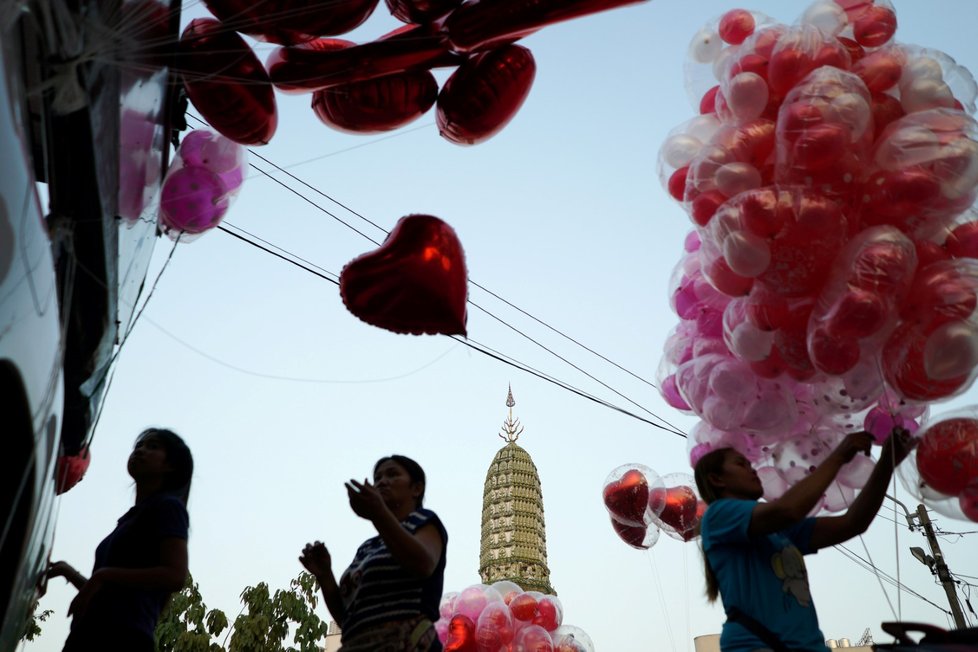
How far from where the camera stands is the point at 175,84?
2803 millimetres

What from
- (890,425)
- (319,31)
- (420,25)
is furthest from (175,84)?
(890,425)

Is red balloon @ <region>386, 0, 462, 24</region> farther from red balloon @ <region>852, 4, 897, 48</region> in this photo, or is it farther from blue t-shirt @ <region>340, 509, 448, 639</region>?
red balloon @ <region>852, 4, 897, 48</region>

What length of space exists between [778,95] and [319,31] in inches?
71.2

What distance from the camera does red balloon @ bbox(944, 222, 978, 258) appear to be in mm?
3193

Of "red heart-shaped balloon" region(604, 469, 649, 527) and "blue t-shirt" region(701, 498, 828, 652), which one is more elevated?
"red heart-shaped balloon" region(604, 469, 649, 527)

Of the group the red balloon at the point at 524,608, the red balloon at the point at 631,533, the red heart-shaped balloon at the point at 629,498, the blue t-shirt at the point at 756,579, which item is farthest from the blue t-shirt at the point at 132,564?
the red balloon at the point at 524,608

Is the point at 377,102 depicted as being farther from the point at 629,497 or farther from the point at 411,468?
the point at 629,497

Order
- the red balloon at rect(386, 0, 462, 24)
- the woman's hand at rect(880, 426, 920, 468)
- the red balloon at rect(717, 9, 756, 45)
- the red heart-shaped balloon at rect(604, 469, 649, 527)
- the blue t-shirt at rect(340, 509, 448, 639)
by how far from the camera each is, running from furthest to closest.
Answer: the red heart-shaped balloon at rect(604, 469, 649, 527)
the red balloon at rect(717, 9, 756, 45)
the red balloon at rect(386, 0, 462, 24)
the woman's hand at rect(880, 426, 920, 468)
the blue t-shirt at rect(340, 509, 448, 639)

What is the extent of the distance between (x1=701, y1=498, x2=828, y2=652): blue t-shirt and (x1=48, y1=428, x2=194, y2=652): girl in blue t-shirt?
1.32 meters

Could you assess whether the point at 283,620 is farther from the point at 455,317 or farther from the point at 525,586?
the point at 525,586

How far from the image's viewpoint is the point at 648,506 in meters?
5.05

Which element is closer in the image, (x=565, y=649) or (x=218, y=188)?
(x=218, y=188)

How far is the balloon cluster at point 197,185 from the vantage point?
3.59m

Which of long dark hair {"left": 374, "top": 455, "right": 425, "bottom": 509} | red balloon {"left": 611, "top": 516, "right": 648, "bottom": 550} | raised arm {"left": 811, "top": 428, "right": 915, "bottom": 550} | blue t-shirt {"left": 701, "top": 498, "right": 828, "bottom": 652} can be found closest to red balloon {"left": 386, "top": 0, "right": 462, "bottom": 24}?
long dark hair {"left": 374, "top": 455, "right": 425, "bottom": 509}
